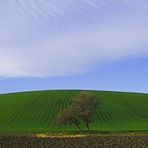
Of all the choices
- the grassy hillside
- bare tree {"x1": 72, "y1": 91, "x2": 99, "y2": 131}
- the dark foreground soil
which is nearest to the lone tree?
bare tree {"x1": 72, "y1": 91, "x2": 99, "y2": 131}

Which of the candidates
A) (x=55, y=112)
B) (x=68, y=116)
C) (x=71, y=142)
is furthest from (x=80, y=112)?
(x=71, y=142)

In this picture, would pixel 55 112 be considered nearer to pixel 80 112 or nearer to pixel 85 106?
pixel 85 106

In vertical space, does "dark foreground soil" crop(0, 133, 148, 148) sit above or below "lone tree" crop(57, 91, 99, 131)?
below

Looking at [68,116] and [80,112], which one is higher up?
[80,112]

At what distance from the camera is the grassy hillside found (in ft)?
280

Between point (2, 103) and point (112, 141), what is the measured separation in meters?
71.6

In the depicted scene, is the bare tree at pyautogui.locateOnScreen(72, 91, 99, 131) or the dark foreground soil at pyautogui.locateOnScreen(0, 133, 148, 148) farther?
the bare tree at pyautogui.locateOnScreen(72, 91, 99, 131)

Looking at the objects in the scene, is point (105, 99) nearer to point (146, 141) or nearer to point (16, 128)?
point (16, 128)

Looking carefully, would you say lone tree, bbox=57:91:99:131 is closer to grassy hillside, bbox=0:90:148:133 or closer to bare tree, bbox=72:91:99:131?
bare tree, bbox=72:91:99:131

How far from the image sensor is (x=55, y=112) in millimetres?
98625

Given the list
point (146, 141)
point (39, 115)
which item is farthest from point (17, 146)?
point (39, 115)

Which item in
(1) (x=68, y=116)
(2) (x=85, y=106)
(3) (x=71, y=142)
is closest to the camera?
(3) (x=71, y=142)

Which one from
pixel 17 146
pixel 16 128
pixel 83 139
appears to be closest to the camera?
pixel 17 146

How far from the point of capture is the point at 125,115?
326ft
